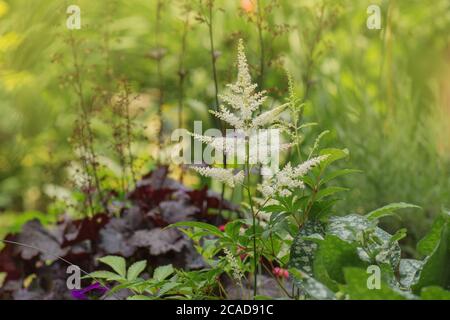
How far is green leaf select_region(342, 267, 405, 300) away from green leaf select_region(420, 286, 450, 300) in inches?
1.5

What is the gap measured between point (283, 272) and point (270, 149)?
3.17ft

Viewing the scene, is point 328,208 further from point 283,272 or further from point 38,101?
point 38,101

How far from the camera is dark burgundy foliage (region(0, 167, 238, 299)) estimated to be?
2561 mm

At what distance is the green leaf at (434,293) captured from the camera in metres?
1.22

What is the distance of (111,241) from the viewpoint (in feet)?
8.46

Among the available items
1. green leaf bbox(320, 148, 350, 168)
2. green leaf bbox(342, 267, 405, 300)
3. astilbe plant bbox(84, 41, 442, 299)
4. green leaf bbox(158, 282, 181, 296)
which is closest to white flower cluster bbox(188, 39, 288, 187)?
astilbe plant bbox(84, 41, 442, 299)

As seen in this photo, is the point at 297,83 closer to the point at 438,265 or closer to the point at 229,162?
the point at 229,162

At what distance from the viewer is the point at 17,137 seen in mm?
4758

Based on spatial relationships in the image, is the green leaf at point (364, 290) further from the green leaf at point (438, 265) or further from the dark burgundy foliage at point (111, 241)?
the dark burgundy foliage at point (111, 241)

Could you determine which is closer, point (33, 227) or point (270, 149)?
point (270, 149)

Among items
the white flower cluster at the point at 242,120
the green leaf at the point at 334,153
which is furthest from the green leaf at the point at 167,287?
the green leaf at the point at 334,153

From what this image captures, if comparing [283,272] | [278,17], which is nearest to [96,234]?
[283,272]
